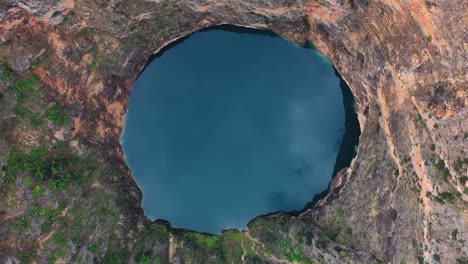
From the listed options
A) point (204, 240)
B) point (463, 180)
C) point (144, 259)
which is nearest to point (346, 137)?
point (463, 180)

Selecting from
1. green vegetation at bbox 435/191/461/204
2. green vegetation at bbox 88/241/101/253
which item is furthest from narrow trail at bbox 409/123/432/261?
green vegetation at bbox 88/241/101/253

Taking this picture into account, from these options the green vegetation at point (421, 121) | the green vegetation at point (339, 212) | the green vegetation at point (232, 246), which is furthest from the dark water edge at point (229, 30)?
the green vegetation at point (232, 246)

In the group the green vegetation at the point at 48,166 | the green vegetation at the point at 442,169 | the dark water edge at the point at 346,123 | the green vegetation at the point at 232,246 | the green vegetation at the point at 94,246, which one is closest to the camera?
the green vegetation at the point at 442,169

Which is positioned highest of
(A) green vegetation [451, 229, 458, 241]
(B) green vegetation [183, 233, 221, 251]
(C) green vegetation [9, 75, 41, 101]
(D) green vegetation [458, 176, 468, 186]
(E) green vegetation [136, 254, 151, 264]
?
(C) green vegetation [9, 75, 41, 101]

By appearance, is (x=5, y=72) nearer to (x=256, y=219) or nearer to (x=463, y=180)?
(x=256, y=219)

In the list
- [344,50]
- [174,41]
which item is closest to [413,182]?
[344,50]

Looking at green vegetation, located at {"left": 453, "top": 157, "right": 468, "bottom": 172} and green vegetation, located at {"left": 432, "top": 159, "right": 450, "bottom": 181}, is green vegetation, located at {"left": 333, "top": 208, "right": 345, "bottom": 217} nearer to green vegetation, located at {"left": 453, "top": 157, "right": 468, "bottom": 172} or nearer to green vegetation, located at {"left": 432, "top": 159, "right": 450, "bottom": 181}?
green vegetation, located at {"left": 432, "top": 159, "right": 450, "bottom": 181}

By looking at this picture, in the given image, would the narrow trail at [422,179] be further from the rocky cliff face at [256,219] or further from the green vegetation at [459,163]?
the green vegetation at [459,163]
